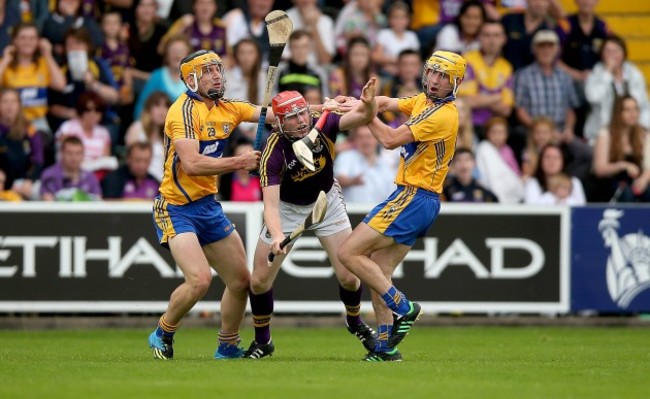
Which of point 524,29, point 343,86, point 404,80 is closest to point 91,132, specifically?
point 343,86

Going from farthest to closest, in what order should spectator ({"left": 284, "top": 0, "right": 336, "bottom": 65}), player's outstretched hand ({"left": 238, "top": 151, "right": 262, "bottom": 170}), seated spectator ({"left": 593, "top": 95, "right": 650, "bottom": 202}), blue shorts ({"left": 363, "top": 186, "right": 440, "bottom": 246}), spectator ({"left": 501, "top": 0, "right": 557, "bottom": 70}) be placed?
spectator ({"left": 501, "top": 0, "right": 557, "bottom": 70}) → spectator ({"left": 284, "top": 0, "right": 336, "bottom": 65}) → seated spectator ({"left": 593, "top": 95, "right": 650, "bottom": 202}) → blue shorts ({"left": 363, "top": 186, "right": 440, "bottom": 246}) → player's outstretched hand ({"left": 238, "top": 151, "right": 262, "bottom": 170})

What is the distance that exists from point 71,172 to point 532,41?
6.69m

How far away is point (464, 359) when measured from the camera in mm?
11719

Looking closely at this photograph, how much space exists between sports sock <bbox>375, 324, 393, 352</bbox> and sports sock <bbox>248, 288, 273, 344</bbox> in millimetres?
992

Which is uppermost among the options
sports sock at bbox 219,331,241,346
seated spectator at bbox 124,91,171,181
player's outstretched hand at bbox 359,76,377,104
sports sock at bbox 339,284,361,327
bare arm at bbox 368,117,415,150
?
player's outstretched hand at bbox 359,76,377,104

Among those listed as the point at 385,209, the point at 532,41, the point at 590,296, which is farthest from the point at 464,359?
the point at 532,41

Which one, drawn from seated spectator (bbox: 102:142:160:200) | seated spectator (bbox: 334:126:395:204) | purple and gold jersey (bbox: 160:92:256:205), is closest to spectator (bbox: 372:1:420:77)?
seated spectator (bbox: 334:126:395:204)

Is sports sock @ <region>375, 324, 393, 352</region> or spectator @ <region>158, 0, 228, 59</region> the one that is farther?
spectator @ <region>158, 0, 228, 59</region>

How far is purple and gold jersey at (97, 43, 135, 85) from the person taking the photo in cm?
1741

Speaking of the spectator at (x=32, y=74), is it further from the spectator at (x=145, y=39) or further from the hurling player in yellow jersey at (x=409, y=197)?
the hurling player in yellow jersey at (x=409, y=197)

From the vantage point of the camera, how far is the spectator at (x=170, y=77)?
16.8 meters

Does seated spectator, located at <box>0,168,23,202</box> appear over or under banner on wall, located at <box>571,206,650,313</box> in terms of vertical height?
over

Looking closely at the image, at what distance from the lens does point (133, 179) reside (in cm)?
1616

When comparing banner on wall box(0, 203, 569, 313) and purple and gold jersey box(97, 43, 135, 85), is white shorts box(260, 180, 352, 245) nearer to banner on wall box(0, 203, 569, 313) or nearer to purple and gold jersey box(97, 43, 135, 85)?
banner on wall box(0, 203, 569, 313)
